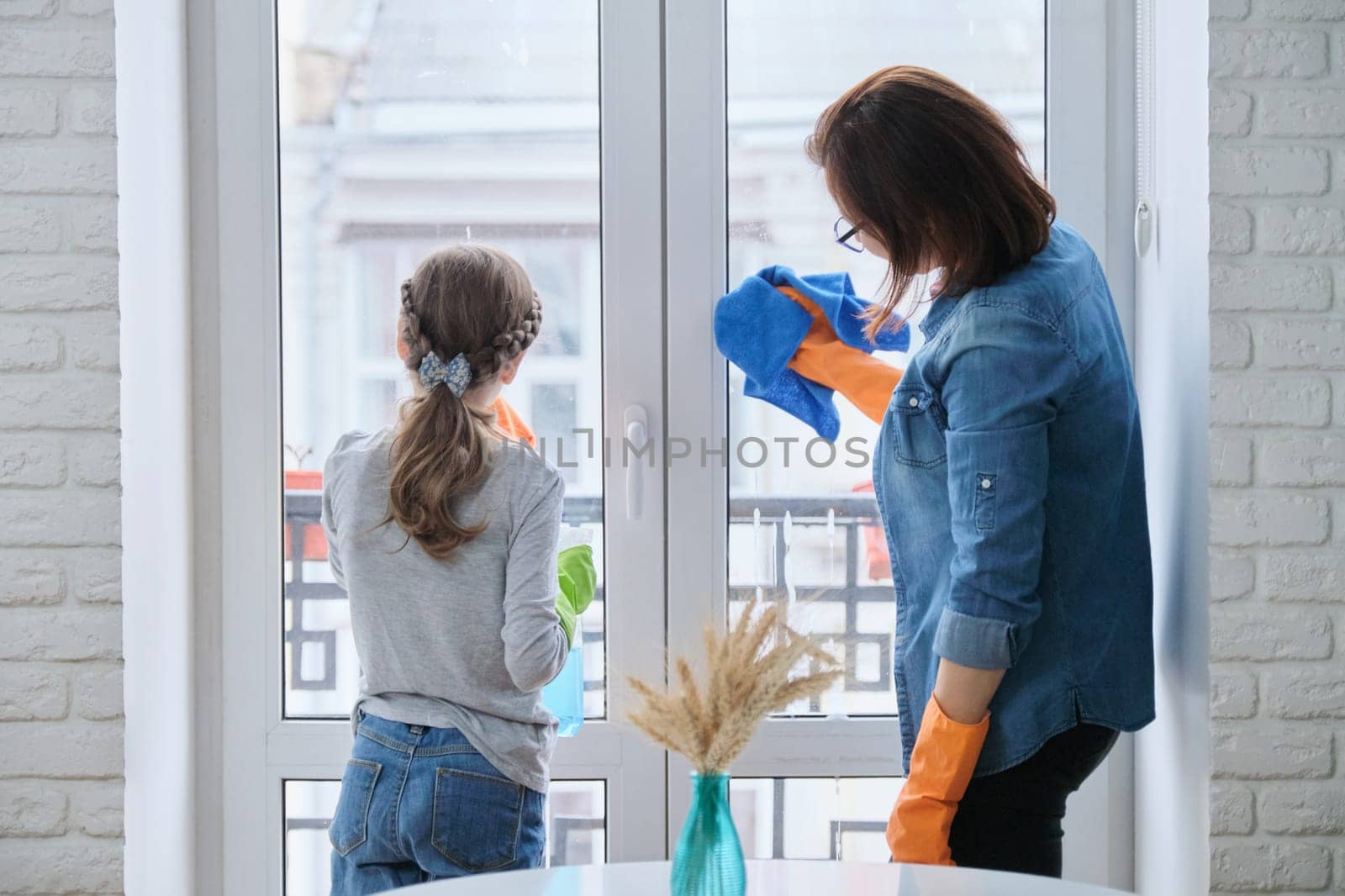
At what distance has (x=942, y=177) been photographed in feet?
4.25

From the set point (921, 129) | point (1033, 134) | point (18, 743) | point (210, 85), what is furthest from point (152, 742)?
point (1033, 134)

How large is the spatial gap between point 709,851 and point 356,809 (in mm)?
644

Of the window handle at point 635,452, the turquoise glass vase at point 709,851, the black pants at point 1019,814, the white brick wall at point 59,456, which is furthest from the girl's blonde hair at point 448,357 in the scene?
the black pants at point 1019,814

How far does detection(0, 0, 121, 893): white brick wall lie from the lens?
5.18 feet

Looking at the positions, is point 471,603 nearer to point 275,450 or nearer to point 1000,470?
point 275,450

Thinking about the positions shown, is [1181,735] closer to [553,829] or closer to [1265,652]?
[1265,652]

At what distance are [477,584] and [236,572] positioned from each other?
0.58 meters

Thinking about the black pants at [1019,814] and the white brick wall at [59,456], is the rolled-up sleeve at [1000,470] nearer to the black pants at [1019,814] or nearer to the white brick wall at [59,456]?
the black pants at [1019,814]

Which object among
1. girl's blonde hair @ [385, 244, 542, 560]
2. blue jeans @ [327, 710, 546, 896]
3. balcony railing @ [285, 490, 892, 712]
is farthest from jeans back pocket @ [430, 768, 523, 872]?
balcony railing @ [285, 490, 892, 712]

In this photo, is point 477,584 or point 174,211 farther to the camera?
point 174,211

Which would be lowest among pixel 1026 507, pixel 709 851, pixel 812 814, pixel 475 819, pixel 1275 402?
pixel 812 814

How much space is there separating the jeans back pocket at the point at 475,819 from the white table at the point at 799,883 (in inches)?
11.9

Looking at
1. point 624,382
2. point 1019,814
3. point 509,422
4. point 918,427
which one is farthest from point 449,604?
point 1019,814

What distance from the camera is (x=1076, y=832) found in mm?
1867
